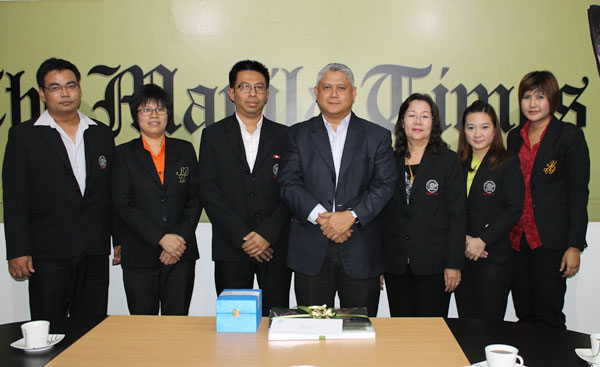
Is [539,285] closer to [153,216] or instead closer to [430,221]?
[430,221]

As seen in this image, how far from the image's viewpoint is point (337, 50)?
11.5 ft

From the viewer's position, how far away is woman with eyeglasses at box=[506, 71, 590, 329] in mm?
2701

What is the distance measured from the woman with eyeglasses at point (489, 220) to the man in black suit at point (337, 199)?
0.57 meters

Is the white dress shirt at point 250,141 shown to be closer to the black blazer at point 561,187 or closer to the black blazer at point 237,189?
the black blazer at point 237,189

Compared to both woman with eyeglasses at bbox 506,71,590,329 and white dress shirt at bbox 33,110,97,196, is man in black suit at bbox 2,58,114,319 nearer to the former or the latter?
white dress shirt at bbox 33,110,97,196

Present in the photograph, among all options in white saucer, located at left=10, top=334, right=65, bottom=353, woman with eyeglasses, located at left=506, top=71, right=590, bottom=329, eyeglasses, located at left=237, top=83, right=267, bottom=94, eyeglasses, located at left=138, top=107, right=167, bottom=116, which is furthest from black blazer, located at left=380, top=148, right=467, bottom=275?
white saucer, located at left=10, top=334, right=65, bottom=353

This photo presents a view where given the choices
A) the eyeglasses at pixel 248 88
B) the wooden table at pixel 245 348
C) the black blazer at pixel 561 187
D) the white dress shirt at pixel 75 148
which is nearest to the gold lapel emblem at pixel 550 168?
the black blazer at pixel 561 187

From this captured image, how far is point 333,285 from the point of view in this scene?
2484 millimetres

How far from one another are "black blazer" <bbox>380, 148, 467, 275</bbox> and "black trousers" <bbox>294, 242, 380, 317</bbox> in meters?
0.22

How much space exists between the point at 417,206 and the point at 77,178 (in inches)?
77.2

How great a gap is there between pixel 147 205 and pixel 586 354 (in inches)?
87.3

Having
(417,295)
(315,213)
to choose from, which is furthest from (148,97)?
(417,295)

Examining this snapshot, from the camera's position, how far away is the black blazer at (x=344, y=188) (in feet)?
7.97

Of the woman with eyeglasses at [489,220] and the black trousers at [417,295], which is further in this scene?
the woman with eyeglasses at [489,220]
